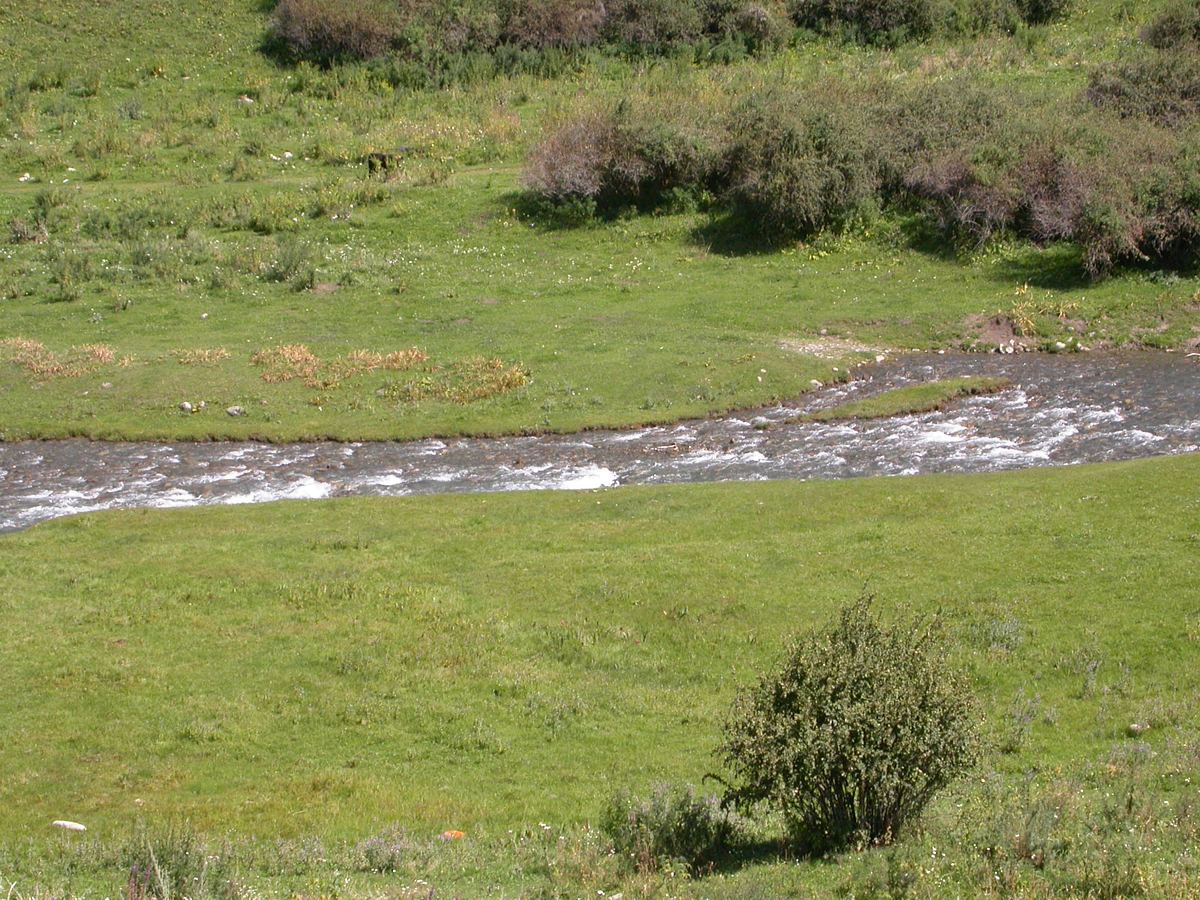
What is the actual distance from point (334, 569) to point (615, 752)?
10214 millimetres

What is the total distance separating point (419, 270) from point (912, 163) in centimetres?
2223

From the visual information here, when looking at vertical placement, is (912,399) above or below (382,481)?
below

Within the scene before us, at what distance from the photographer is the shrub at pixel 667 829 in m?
14.5

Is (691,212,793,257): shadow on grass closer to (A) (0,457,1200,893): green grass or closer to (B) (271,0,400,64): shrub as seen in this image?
(A) (0,457,1200,893): green grass

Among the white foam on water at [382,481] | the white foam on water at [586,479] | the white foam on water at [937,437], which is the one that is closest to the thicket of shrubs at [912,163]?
the white foam on water at [937,437]

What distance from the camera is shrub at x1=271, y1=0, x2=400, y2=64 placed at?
80625mm

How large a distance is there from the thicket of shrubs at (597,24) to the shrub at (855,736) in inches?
2755

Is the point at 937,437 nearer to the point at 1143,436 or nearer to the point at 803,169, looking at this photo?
the point at 1143,436

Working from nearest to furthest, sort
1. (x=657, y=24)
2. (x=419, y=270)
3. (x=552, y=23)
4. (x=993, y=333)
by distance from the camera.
A: (x=993, y=333), (x=419, y=270), (x=657, y=24), (x=552, y=23)

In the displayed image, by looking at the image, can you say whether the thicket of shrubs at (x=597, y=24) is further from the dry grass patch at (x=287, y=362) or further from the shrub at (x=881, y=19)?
the dry grass patch at (x=287, y=362)


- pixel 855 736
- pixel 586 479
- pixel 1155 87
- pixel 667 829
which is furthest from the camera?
pixel 1155 87

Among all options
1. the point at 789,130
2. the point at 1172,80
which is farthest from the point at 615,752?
the point at 1172,80

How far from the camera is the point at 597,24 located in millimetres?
82812

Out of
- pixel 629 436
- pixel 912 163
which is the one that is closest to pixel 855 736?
pixel 629 436
